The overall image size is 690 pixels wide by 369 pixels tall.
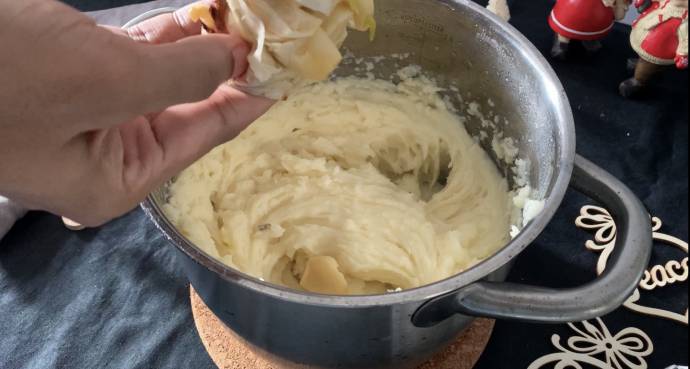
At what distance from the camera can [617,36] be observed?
146cm

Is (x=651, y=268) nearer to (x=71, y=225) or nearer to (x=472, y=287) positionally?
(x=472, y=287)

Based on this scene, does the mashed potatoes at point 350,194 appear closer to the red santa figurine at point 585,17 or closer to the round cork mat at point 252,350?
the round cork mat at point 252,350

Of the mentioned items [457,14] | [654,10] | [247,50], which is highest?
[247,50]

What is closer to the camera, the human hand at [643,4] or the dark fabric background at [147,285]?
the dark fabric background at [147,285]

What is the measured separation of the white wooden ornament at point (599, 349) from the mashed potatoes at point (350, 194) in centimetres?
19

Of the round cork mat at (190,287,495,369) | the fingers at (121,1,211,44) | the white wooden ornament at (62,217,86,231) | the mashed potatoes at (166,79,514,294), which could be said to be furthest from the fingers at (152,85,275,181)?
the white wooden ornament at (62,217,86,231)

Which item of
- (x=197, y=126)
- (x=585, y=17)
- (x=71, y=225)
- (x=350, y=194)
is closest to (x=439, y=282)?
(x=197, y=126)

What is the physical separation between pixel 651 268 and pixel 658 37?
47 cm

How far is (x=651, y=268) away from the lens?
1072mm

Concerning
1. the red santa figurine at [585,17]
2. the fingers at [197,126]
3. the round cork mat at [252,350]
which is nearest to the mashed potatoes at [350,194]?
the round cork mat at [252,350]

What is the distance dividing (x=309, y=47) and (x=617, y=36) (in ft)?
3.30

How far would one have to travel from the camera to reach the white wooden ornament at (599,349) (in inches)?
37.0

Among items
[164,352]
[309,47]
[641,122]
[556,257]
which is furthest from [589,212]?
[164,352]

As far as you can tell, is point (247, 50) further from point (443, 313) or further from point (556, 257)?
point (556, 257)
